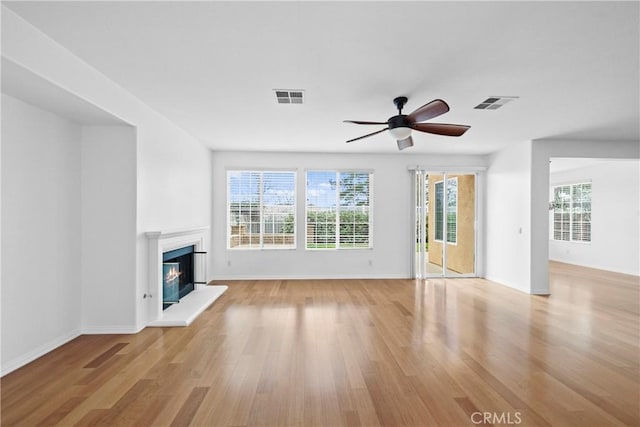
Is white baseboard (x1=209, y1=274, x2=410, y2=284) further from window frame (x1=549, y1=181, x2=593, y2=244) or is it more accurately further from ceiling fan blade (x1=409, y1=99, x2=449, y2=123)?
window frame (x1=549, y1=181, x2=593, y2=244)

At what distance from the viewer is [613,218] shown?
7.23 meters

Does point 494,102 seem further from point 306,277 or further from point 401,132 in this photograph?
point 306,277

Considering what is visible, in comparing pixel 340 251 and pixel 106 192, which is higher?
pixel 106 192

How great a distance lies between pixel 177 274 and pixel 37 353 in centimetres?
172

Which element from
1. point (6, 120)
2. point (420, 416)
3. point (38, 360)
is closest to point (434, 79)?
point (420, 416)

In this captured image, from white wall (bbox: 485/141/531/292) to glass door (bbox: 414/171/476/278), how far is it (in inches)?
13.6

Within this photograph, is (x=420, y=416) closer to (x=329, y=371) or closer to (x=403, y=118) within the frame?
(x=329, y=371)

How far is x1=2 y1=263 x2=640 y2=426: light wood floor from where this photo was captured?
200 cm

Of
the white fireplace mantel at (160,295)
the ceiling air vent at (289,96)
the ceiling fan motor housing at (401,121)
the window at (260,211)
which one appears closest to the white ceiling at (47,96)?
the white fireplace mantel at (160,295)

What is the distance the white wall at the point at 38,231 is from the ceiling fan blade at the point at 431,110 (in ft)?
12.0

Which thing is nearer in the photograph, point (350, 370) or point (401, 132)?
point (350, 370)

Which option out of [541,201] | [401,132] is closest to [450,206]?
[541,201]

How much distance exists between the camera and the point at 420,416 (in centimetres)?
196

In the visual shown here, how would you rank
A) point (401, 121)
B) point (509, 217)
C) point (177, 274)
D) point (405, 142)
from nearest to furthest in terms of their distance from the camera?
point (401, 121) → point (405, 142) → point (177, 274) → point (509, 217)
